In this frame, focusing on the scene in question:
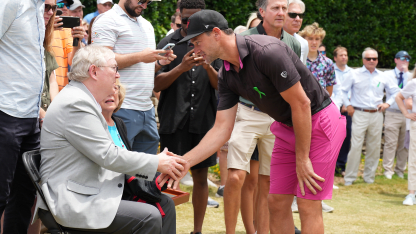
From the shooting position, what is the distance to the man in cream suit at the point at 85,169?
2805 mm

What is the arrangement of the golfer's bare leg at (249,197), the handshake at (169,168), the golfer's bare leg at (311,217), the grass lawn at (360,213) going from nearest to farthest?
the handshake at (169,168), the golfer's bare leg at (311,217), the golfer's bare leg at (249,197), the grass lawn at (360,213)

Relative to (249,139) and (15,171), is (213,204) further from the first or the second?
(15,171)

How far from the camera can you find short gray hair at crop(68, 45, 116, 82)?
3.03 meters

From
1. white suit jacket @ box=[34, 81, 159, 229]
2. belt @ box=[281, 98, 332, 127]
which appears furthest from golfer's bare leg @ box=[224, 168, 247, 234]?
white suit jacket @ box=[34, 81, 159, 229]

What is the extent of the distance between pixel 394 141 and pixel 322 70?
11.3 ft

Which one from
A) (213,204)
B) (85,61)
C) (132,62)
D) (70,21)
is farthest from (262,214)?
(70,21)

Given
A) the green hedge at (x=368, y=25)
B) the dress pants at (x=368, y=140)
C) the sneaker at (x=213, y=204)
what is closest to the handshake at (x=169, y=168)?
the sneaker at (x=213, y=204)

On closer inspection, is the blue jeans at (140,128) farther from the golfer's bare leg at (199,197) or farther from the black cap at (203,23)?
the black cap at (203,23)

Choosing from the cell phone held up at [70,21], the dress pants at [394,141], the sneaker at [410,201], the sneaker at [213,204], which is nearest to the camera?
the cell phone held up at [70,21]

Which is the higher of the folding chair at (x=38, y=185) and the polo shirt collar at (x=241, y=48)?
A: the polo shirt collar at (x=241, y=48)

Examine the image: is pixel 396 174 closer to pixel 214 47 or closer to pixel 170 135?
pixel 170 135

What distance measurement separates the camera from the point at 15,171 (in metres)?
3.38

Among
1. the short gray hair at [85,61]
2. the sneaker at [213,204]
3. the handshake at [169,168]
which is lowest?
the sneaker at [213,204]

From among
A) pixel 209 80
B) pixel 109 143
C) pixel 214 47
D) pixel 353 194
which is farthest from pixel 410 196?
pixel 109 143
